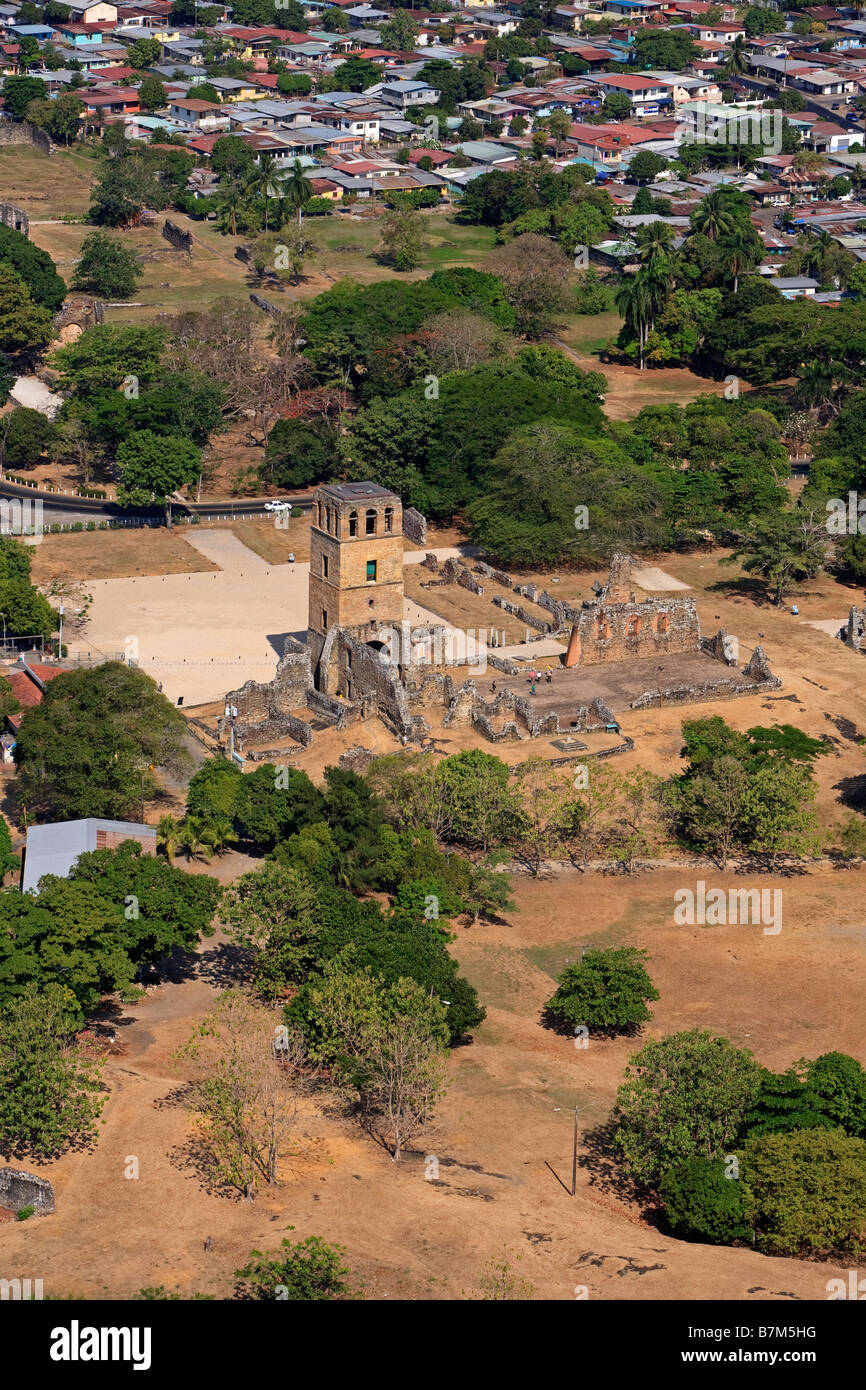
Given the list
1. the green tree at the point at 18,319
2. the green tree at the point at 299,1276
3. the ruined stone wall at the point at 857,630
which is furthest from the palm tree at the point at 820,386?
the green tree at the point at 299,1276

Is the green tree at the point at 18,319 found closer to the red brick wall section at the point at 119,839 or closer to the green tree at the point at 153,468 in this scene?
the green tree at the point at 153,468

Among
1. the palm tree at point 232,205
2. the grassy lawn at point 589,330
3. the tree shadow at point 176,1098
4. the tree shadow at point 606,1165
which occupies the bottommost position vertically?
the grassy lawn at point 589,330

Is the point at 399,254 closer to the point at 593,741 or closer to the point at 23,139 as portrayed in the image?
the point at 23,139

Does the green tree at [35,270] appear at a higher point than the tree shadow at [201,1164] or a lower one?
higher

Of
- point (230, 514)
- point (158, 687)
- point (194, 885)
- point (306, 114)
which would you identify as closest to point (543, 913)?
point (194, 885)

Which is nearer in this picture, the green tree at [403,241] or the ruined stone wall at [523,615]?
the ruined stone wall at [523,615]

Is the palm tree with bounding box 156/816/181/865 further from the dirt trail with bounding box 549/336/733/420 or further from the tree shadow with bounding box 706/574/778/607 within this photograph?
the dirt trail with bounding box 549/336/733/420

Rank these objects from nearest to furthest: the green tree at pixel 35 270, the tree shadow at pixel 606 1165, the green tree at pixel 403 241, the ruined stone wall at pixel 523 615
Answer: the tree shadow at pixel 606 1165 < the ruined stone wall at pixel 523 615 < the green tree at pixel 35 270 < the green tree at pixel 403 241

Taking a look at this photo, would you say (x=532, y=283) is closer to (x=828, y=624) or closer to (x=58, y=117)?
(x=828, y=624)
